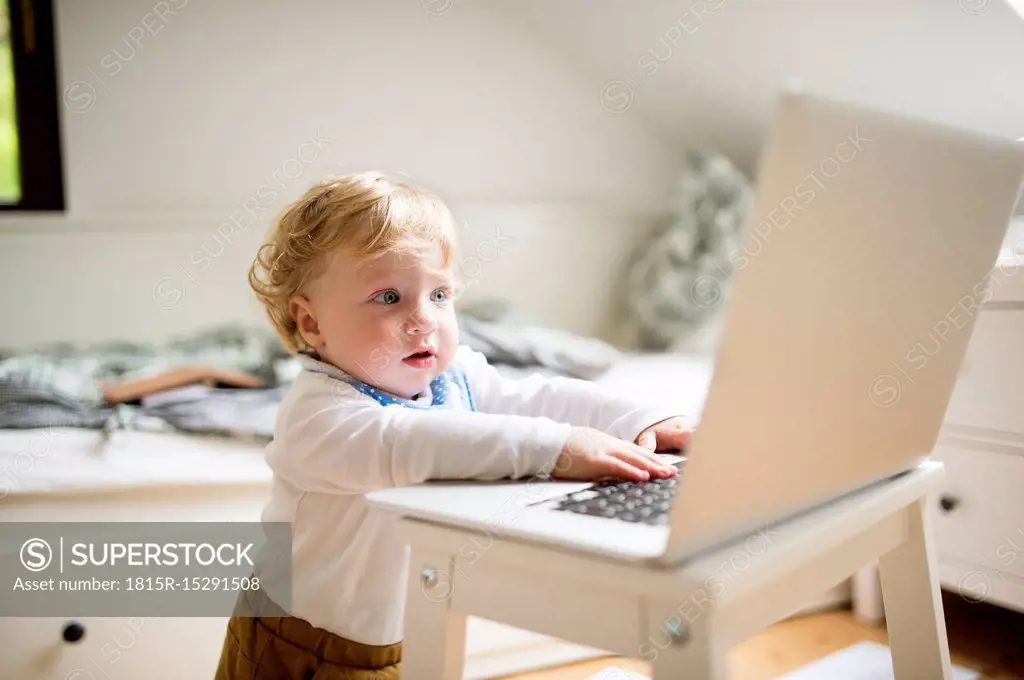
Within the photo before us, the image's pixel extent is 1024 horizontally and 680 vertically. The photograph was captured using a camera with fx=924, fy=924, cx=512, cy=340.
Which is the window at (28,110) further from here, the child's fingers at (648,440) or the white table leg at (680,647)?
the white table leg at (680,647)

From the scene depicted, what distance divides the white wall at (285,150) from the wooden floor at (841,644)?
1215 mm

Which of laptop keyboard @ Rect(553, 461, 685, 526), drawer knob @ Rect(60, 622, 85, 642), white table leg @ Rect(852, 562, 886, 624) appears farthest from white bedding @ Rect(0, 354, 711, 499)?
white table leg @ Rect(852, 562, 886, 624)

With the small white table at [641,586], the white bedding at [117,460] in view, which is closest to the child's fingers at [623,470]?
the small white table at [641,586]

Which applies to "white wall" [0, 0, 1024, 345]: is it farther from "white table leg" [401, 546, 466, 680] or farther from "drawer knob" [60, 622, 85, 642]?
"white table leg" [401, 546, 466, 680]

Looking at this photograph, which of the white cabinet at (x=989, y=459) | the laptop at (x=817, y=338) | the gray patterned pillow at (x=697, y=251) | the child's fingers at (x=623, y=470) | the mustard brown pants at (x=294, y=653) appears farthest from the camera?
the gray patterned pillow at (x=697, y=251)

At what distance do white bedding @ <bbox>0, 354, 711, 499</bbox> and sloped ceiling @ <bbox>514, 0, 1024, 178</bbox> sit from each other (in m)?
1.05

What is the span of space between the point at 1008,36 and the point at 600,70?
47.7 inches

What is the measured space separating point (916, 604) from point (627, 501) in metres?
0.35

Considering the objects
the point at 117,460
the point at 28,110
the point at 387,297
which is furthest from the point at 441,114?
the point at 387,297

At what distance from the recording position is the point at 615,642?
1.95 ft

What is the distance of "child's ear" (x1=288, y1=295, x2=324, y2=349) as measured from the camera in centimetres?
97

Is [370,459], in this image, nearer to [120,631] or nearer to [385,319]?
[385,319]

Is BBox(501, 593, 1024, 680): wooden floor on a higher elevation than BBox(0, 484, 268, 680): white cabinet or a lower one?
lower

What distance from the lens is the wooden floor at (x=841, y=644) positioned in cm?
155
